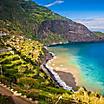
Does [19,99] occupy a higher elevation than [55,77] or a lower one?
higher

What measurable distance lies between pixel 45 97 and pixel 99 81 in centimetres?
9768

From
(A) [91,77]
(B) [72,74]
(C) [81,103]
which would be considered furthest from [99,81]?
(C) [81,103]

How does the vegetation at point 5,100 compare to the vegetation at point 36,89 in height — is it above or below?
above

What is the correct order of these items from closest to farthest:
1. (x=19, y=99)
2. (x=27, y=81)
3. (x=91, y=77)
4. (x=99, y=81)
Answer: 1. (x=19, y=99)
2. (x=27, y=81)
3. (x=99, y=81)
4. (x=91, y=77)

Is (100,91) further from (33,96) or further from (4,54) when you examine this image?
(33,96)

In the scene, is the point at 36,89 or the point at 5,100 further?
the point at 36,89

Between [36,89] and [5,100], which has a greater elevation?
[5,100]

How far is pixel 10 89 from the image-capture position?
256 feet

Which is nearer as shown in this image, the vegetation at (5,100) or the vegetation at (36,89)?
the vegetation at (5,100)

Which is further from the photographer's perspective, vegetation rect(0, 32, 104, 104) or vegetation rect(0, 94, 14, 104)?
vegetation rect(0, 32, 104, 104)

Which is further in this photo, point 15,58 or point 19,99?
point 15,58

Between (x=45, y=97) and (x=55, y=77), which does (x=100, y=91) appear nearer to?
(x=55, y=77)

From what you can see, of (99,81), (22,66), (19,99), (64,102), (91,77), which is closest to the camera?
(19,99)

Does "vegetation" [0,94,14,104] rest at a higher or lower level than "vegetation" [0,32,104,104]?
higher
